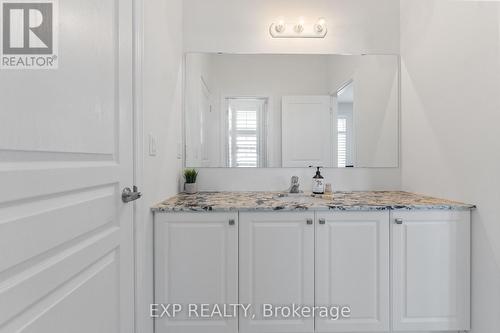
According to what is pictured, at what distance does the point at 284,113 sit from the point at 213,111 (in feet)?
1.83

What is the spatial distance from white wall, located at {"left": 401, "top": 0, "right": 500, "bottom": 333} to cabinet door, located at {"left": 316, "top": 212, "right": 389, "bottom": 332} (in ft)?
1.60

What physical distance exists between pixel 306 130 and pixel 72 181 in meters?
1.73

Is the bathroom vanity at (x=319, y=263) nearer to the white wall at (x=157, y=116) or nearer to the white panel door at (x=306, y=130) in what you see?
the white wall at (x=157, y=116)

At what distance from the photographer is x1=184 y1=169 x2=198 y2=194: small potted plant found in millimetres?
2094

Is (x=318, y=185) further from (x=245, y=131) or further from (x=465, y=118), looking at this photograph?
(x=465, y=118)

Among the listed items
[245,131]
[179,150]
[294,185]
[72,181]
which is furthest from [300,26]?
[72,181]

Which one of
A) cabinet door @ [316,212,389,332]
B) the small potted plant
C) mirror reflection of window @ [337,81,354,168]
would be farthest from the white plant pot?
mirror reflection of window @ [337,81,354,168]

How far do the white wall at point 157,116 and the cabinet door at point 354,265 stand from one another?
3.06ft

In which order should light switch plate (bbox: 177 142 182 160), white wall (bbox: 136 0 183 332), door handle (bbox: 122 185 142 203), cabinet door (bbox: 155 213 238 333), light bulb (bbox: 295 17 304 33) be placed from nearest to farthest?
1. door handle (bbox: 122 185 142 203)
2. white wall (bbox: 136 0 183 332)
3. cabinet door (bbox: 155 213 238 333)
4. light switch plate (bbox: 177 142 182 160)
5. light bulb (bbox: 295 17 304 33)

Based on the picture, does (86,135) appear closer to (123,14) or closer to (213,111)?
(123,14)

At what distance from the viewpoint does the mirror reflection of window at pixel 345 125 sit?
222 centimetres

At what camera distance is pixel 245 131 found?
222 centimetres

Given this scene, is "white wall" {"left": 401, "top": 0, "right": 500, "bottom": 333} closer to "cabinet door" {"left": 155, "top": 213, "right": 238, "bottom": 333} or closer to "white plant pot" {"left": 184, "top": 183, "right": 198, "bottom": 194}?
"cabinet door" {"left": 155, "top": 213, "right": 238, "bottom": 333}

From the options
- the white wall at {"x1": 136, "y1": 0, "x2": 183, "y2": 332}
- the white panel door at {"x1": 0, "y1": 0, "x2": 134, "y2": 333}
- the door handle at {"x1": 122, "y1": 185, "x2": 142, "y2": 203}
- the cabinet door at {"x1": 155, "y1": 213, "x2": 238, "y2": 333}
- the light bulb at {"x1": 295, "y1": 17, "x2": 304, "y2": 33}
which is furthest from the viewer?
the light bulb at {"x1": 295, "y1": 17, "x2": 304, "y2": 33}
